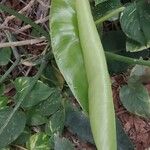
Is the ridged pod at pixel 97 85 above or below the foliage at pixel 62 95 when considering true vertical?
above

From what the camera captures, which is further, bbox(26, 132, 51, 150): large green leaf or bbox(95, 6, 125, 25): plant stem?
bbox(26, 132, 51, 150): large green leaf

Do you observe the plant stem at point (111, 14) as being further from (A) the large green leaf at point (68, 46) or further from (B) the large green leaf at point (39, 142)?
(B) the large green leaf at point (39, 142)

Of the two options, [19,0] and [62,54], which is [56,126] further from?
[19,0]

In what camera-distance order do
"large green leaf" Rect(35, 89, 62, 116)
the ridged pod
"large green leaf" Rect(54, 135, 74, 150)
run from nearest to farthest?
the ridged pod, "large green leaf" Rect(54, 135, 74, 150), "large green leaf" Rect(35, 89, 62, 116)

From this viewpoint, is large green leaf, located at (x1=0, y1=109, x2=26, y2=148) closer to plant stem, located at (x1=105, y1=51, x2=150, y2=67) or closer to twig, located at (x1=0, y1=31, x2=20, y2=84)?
twig, located at (x1=0, y1=31, x2=20, y2=84)

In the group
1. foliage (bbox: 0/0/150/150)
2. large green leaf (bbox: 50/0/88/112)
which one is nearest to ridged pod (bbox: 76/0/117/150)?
large green leaf (bbox: 50/0/88/112)

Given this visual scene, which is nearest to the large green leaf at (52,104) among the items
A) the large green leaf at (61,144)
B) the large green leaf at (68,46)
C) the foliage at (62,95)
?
the foliage at (62,95)

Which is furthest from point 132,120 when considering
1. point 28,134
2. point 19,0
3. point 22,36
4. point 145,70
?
point 19,0

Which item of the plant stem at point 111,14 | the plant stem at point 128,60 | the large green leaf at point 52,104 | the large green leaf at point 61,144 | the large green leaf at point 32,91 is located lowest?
the large green leaf at point 61,144
